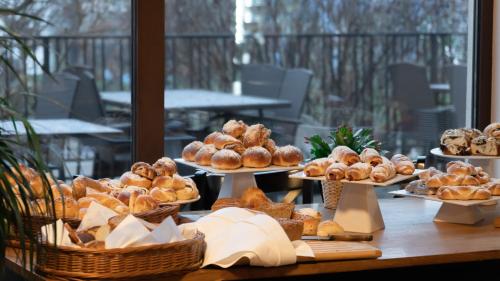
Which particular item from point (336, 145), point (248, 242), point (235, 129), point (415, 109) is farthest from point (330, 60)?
point (248, 242)

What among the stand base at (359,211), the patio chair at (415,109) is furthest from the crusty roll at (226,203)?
the patio chair at (415,109)

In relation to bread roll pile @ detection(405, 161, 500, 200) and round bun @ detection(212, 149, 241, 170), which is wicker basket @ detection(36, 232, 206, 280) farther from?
bread roll pile @ detection(405, 161, 500, 200)

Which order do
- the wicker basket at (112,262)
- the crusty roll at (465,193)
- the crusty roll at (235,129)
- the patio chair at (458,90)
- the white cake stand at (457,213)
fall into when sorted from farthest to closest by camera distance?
1. the patio chair at (458,90)
2. the crusty roll at (235,129)
3. the white cake stand at (457,213)
4. the crusty roll at (465,193)
5. the wicker basket at (112,262)

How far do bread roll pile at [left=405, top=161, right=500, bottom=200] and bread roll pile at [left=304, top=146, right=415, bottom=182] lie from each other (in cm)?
9

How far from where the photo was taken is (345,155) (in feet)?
10.0

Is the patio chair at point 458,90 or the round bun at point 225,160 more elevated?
the patio chair at point 458,90

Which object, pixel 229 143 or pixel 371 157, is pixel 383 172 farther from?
pixel 229 143

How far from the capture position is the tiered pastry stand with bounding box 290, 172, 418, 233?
296cm

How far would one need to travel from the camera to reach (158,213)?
271 centimetres

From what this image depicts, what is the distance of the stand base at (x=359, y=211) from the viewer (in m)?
2.96

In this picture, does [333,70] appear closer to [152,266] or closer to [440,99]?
[440,99]

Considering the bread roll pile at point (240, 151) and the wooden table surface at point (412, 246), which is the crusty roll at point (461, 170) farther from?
the bread roll pile at point (240, 151)

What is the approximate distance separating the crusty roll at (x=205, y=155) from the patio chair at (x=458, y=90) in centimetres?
185

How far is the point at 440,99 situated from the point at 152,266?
2762 millimetres
